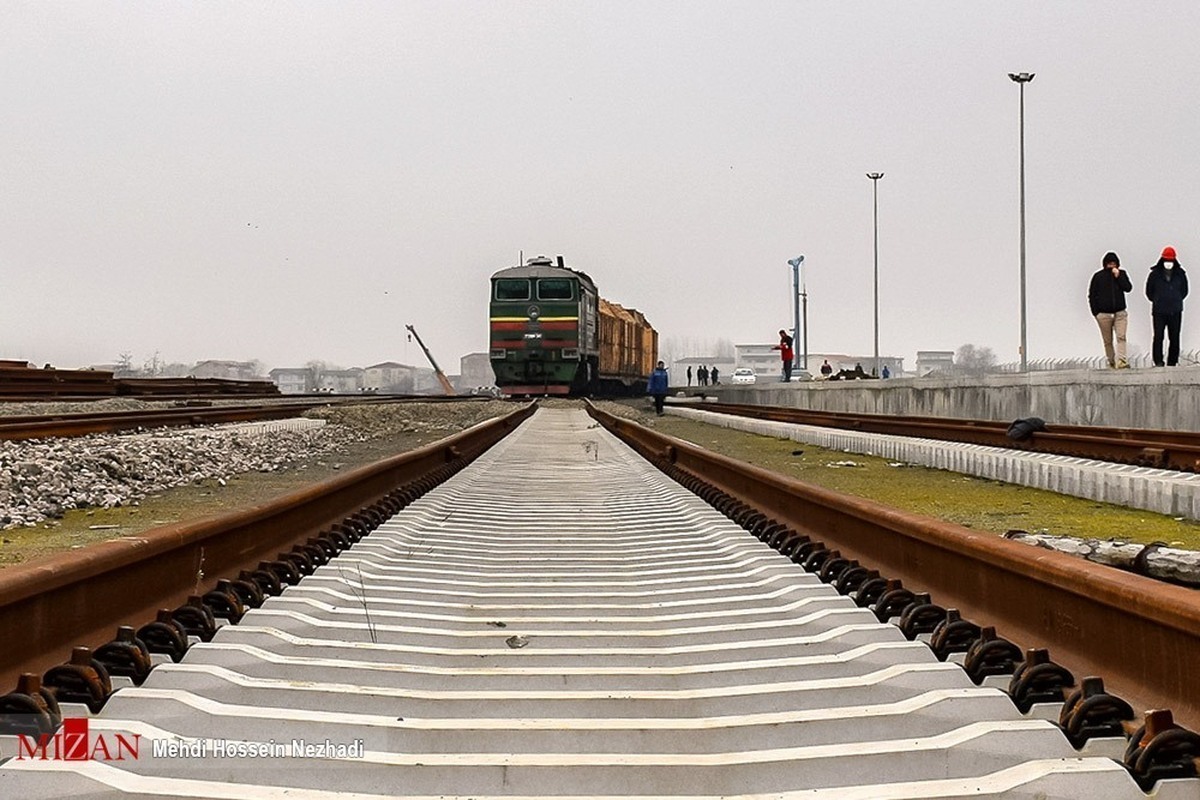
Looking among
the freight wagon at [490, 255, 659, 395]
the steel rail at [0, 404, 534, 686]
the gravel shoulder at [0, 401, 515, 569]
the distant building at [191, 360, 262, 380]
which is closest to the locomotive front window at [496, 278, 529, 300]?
the freight wagon at [490, 255, 659, 395]

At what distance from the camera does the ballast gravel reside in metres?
8.47

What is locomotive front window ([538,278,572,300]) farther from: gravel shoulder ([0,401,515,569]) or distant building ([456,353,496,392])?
distant building ([456,353,496,392])

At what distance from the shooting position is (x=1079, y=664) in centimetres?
325

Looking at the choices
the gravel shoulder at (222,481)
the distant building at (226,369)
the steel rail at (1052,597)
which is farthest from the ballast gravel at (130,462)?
the distant building at (226,369)

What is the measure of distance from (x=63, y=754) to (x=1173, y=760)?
2407 millimetres

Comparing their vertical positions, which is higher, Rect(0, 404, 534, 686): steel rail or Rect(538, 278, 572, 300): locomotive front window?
Rect(538, 278, 572, 300): locomotive front window

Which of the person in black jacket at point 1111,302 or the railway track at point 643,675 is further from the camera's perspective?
the person in black jacket at point 1111,302

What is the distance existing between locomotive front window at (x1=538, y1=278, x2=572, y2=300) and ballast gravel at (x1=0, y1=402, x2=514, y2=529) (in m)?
16.9

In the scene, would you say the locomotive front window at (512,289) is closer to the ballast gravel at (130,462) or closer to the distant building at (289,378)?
Answer: the ballast gravel at (130,462)

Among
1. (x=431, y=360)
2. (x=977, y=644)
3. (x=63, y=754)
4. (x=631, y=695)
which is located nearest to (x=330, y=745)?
(x=63, y=754)

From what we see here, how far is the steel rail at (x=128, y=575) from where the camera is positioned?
314 cm

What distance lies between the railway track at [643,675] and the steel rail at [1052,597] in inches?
0.4

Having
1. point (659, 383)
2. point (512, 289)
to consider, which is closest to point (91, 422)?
point (659, 383)

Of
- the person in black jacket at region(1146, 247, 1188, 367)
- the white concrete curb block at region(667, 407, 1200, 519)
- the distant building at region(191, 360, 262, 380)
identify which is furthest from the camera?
the distant building at region(191, 360, 262, 380)
